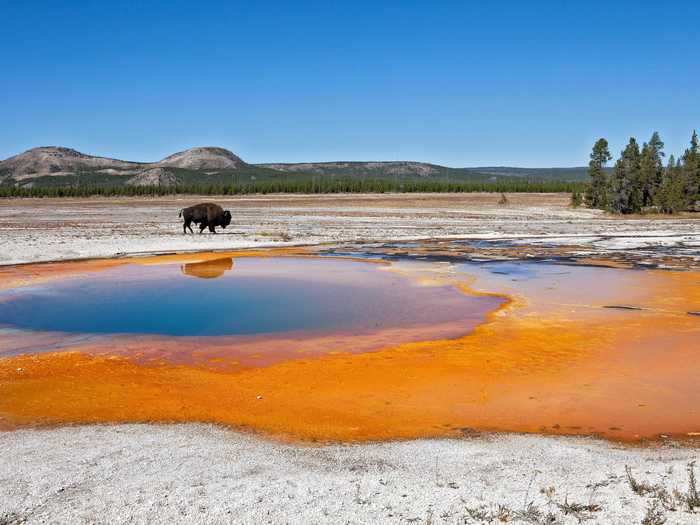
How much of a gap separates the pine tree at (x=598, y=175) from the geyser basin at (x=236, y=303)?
172 ft

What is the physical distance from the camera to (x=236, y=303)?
50.5ft

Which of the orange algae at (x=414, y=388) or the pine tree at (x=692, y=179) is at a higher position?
the pine tree at (x=692, y=179)

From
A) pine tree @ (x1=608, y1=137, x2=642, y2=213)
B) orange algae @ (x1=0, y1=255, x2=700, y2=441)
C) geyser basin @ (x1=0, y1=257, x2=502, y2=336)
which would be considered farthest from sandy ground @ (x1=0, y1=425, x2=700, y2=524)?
pine tree @ (x1=608, y1=137, x2=642, y2=213)

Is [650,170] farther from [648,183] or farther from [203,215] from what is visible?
[203,215]

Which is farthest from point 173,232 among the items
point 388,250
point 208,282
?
point 208,282

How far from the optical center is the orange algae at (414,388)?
737cm

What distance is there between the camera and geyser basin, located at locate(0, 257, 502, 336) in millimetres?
12828

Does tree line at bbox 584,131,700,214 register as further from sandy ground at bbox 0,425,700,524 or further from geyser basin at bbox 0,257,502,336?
sandy ground at bbox 0,425,700,524

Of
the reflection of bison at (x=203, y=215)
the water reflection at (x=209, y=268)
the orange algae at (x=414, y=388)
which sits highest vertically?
the reflection of bison at (x=203, y=215)

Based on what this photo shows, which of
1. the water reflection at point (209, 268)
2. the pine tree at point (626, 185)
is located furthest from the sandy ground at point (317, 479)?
the pine tree at point (626, 185)

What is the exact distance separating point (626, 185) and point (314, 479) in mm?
59126

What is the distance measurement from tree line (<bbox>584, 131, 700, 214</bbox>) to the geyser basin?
44.9m

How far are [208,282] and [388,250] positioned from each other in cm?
1066

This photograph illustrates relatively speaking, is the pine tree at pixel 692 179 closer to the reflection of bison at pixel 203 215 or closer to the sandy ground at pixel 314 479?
the reflection of bison at pixel 203 215
